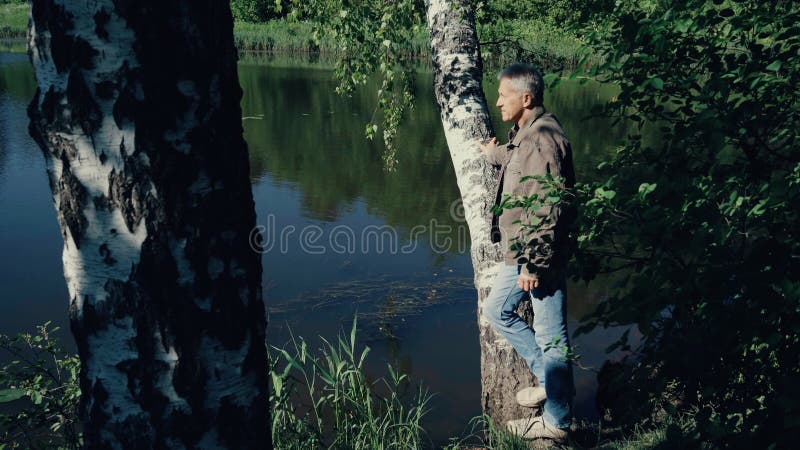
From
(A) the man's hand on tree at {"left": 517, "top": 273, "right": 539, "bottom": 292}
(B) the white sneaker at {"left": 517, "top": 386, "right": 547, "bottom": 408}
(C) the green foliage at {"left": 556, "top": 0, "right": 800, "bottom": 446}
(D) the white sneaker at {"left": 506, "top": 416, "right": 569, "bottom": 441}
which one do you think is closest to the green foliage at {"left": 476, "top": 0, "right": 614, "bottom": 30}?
(C) the green foliage at {"left": 556, "top": 0, "right": 800, "bottom": 446}

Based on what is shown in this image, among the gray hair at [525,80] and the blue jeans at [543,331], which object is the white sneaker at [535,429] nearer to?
the blue jeans at [543,331]

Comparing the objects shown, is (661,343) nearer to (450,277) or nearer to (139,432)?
(139,432)

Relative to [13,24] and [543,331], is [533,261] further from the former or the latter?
[13,24]

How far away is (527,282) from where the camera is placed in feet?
11.3

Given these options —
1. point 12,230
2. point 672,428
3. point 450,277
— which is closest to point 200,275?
point 672,428

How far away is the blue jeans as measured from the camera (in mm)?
3527

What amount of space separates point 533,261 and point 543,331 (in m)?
0.40

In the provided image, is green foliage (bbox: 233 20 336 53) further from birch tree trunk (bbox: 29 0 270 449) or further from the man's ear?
birch tree trunk (bbox: 29 0 270 449)

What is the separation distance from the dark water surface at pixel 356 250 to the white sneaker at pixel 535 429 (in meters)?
1.54

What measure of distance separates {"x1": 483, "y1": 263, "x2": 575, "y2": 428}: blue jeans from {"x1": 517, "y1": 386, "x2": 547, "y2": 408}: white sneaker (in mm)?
144

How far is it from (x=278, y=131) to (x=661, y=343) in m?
→ 16.0

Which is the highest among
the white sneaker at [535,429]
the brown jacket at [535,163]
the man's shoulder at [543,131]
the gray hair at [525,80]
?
the gray hair at [525,80]

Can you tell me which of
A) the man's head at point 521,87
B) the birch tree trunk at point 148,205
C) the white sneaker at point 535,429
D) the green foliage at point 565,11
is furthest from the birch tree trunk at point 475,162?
the birch tree trunk at point 148,205

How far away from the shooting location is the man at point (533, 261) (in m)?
3.37
